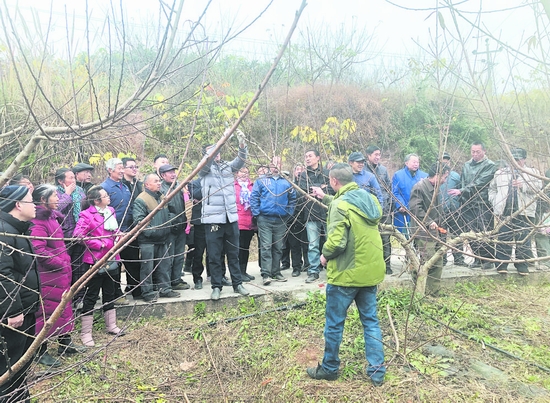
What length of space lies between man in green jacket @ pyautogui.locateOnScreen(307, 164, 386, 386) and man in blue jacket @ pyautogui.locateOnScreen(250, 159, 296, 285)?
2.40m

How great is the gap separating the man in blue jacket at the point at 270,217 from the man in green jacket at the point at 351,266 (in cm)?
240

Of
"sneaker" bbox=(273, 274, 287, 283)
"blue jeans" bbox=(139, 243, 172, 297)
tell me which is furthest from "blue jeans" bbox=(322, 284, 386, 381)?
"sneaker" bbox=(273, 274, 287, 283)

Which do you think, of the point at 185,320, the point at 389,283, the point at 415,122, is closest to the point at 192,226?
the point at 185,320

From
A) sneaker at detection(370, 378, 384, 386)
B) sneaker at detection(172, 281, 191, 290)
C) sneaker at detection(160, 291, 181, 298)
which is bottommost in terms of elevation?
sneaker at detection(370, 378, 384, 386)

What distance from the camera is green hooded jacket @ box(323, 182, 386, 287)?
343 centimetres

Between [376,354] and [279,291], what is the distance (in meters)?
2.17

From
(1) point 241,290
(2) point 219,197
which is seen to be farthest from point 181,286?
(2) point 219,197

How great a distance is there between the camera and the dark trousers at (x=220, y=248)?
5242mm

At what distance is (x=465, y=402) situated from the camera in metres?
3.37

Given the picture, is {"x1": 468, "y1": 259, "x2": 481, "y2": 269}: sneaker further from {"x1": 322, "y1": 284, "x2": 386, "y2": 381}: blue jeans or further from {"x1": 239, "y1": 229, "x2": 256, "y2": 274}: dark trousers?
{"x1": 322, "y1": 284, "x2": 386, "y2": 381}: blue jeans

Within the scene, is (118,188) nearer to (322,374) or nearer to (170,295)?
(170,295)

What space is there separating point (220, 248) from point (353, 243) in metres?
2.30

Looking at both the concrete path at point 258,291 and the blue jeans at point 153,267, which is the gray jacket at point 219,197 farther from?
the concrete path at point 258,291

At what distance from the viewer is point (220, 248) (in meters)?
5.32
